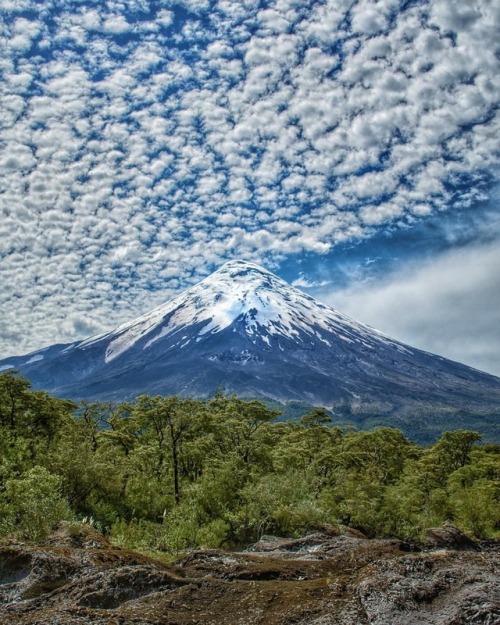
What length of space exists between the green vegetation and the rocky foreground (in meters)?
6.78

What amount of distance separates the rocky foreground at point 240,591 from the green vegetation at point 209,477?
22.2 ft

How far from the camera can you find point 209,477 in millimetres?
30750

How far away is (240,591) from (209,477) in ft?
79.9

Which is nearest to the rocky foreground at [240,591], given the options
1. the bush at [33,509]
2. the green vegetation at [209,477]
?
the bush at [33,509]

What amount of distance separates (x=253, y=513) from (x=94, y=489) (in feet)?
32.7

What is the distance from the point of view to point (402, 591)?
21.3ft

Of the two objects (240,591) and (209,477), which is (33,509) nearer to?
(240,591)

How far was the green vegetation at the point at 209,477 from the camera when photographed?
24.6 metres

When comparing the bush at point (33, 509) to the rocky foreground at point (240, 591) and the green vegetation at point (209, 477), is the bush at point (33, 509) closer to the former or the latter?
the green vegetation at point (209, 477)

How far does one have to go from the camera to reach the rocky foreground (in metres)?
6.07

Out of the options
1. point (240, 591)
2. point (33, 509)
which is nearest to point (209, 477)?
point (33, 509)

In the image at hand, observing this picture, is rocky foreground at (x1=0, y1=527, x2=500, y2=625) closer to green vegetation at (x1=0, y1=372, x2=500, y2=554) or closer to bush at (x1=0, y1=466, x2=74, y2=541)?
bush at (x1=0, y1=466, x2=74, y2=541)

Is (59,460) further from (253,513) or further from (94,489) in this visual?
(253,513)

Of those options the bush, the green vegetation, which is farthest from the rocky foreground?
the green vegetation
